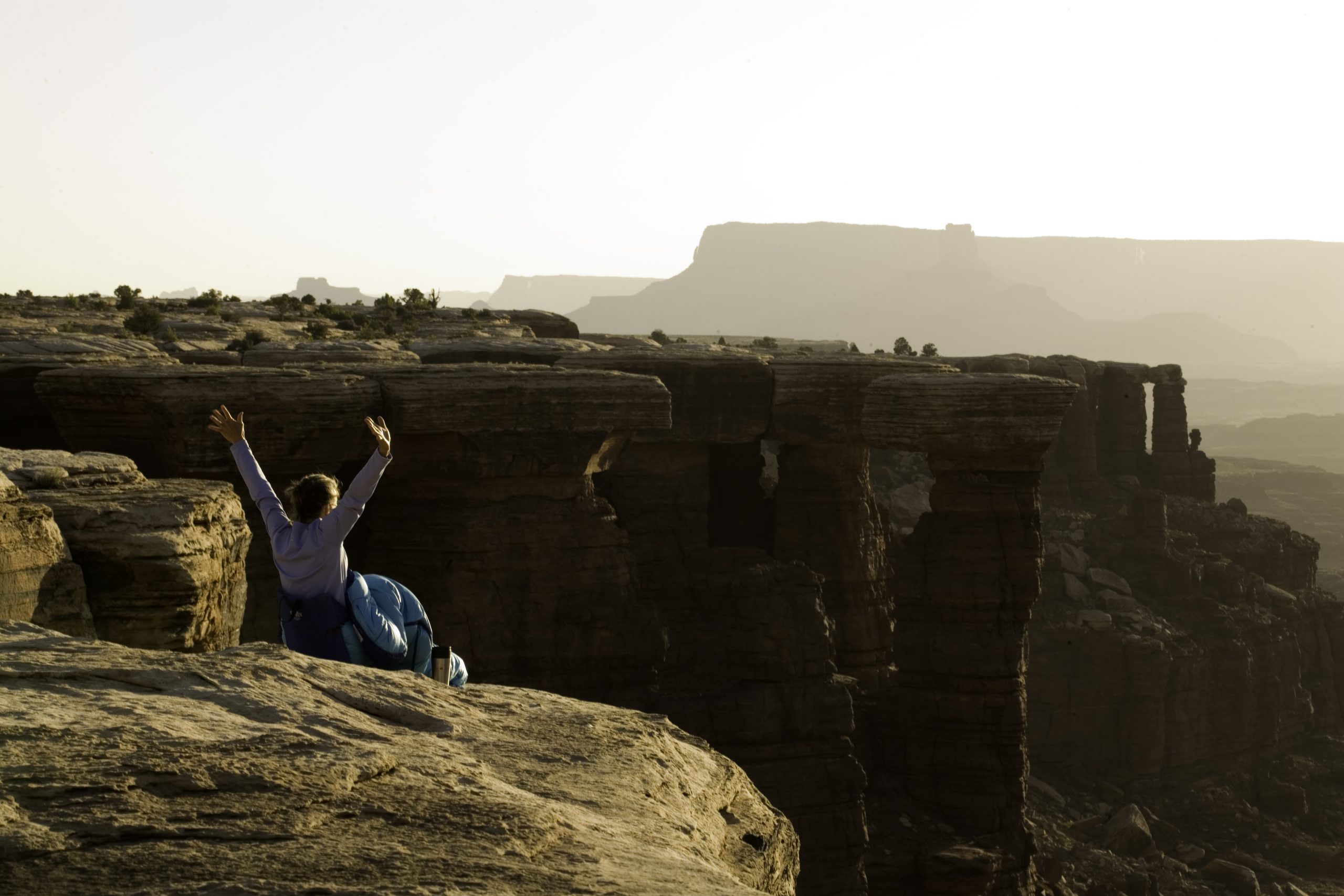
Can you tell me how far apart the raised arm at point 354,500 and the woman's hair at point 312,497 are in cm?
6

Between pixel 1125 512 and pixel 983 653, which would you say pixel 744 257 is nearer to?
pixel 1125 512

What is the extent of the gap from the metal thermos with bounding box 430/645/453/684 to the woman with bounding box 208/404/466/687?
2 cm

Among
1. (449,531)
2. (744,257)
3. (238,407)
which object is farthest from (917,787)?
(744,257)

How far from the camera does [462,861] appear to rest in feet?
13.5

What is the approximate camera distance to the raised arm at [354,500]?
662 cm

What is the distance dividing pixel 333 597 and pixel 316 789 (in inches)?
92.2

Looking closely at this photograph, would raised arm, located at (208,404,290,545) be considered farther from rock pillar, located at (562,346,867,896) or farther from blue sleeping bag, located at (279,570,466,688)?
rock pillar, located at (562,346,867,896)

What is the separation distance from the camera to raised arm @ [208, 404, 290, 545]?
6.76 meters

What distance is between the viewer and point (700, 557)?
67.2 feet

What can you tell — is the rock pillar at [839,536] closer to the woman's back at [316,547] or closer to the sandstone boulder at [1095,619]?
the sandstone boulder at [1095,619]

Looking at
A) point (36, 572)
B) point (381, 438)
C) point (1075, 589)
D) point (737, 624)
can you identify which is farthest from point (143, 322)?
point (1075, 589)

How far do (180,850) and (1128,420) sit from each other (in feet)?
130

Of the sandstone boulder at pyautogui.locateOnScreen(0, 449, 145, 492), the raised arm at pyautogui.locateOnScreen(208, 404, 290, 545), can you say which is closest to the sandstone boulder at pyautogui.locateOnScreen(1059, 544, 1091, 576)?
the sandstone boulder at pyautogui.locateOnScreen(0, 449, 145, 492)

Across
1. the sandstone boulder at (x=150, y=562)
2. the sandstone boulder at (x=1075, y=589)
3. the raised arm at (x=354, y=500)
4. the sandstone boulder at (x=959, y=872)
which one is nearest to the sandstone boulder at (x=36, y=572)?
the sandstone boulder at (x=150, y=562)
